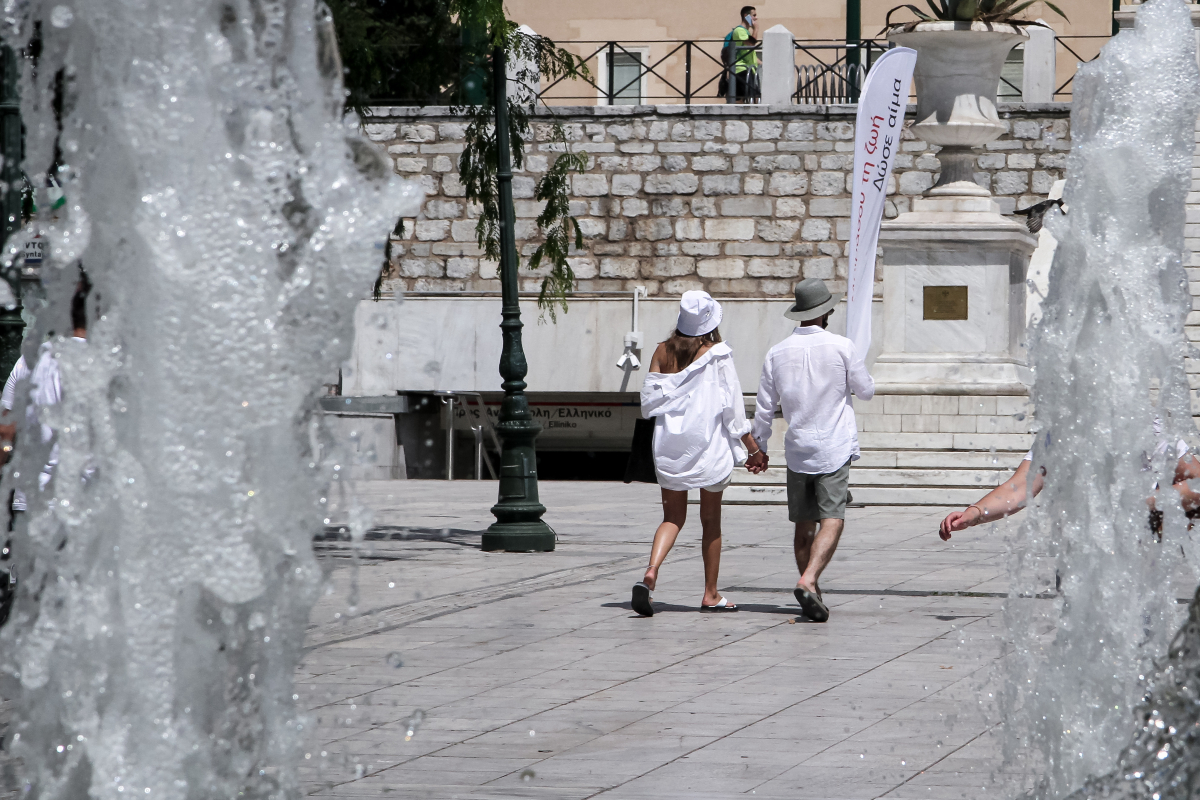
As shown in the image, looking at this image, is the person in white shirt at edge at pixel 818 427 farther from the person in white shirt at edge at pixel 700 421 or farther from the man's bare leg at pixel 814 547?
the person in white shirt at edge at pixel 700 421

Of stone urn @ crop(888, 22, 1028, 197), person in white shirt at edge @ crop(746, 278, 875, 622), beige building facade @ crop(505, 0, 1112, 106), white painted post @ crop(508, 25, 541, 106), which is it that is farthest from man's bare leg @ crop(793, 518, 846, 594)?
beige building facade @ crop(505, 0, 1112, 106)

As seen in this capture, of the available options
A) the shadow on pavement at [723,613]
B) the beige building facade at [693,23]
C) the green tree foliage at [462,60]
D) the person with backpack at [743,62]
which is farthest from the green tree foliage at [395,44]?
the beige building facade at [693,23]

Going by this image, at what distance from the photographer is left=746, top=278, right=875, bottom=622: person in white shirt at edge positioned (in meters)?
8.39

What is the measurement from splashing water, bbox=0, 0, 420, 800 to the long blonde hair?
16.0 feet

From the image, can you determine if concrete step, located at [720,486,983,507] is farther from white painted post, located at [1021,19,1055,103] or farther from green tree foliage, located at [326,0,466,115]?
white painted post, located at [1021,19,1055,103]

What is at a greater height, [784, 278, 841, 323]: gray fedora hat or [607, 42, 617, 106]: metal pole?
[607, 42, 617, 106]: metal pole

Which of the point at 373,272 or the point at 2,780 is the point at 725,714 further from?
the point at 373,272

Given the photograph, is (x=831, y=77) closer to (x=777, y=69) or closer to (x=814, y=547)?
(x=777, y=69)

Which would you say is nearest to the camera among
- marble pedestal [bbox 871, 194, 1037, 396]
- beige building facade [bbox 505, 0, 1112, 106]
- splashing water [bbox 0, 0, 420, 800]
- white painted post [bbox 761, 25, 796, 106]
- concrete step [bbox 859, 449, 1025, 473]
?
splashing water [bbox 0, 0, 420, 800]

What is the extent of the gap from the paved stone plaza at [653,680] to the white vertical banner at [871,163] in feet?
15.6

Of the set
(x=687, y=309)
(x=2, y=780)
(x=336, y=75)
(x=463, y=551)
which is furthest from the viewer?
(x=463, y=551)

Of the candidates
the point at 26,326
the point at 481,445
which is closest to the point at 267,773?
the point at 26,326

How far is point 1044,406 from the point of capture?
5.01 meters

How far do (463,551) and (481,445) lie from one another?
10806 millimetres
